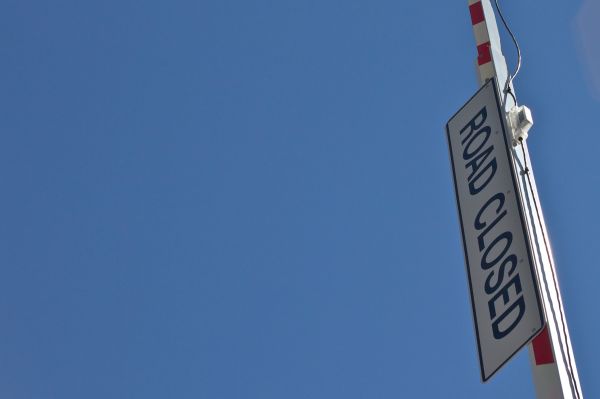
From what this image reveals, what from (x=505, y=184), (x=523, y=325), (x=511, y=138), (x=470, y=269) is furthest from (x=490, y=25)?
(x=523, y=325)

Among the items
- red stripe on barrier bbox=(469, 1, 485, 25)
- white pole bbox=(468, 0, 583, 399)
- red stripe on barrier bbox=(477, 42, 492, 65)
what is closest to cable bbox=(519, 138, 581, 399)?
white pole bbox=(468, 0, 583, 399)

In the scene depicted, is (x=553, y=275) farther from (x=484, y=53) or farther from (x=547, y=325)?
(x=484, y=53)

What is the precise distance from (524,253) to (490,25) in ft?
5.26

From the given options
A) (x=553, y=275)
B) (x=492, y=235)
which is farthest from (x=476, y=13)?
(x=553, y=275)

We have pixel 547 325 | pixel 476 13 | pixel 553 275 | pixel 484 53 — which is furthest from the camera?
pixel 476 13

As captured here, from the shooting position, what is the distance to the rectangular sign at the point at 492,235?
250 cm

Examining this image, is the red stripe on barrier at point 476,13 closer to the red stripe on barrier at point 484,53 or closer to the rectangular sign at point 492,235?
the red stripe on barrier at point 484,53

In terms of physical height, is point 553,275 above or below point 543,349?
above

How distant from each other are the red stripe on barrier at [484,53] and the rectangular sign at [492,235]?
256 mm

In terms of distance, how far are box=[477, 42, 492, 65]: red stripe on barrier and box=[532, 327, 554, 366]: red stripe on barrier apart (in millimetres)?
1484

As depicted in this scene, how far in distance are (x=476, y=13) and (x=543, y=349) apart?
76.2 inches

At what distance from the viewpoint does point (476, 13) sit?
149 inches

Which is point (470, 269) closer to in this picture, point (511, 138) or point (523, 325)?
point (523, 325)

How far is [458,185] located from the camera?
3.17 m
